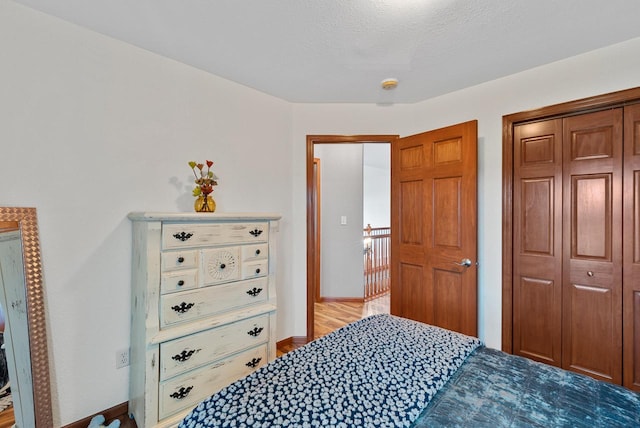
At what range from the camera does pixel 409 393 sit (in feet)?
3.45

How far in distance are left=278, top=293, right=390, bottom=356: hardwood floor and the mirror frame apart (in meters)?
2.08

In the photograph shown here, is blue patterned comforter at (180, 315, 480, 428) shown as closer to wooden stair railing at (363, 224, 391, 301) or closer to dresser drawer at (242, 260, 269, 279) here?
dresser drawer at (242, 260, 269, 279)

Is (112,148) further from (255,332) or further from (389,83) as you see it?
(389,83)

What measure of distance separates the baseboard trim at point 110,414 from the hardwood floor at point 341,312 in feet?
5.54

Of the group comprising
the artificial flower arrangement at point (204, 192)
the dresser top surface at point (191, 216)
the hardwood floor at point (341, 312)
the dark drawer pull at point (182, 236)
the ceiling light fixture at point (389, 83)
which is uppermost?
the ceiling light fixture at point (389, 83)

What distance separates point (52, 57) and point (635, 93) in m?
3.39

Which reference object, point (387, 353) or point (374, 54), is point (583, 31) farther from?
point (387, 353)

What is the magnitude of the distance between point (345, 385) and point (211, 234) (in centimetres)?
117

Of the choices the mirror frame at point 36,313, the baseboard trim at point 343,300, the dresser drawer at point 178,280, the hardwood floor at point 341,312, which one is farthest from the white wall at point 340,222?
the mirror frame at point 36,313

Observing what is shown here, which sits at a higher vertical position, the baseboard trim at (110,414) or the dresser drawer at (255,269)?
the dresser drawer at (255,269)

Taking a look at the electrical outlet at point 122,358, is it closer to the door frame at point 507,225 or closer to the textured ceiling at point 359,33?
the textured ceiling at point 359,33

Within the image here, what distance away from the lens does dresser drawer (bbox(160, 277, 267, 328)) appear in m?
1.65

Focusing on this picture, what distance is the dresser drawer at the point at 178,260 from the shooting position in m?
1.64

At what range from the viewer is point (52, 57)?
1.60 metres
